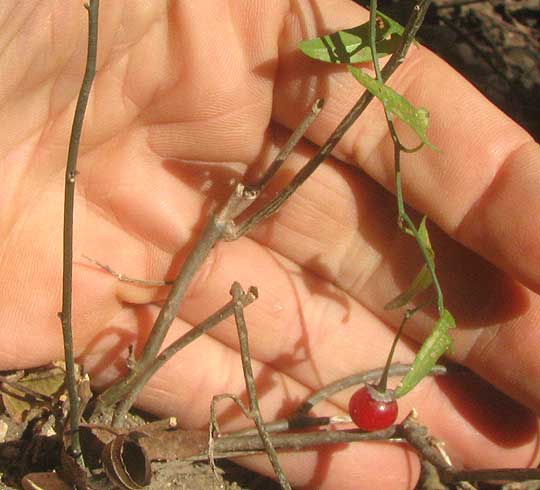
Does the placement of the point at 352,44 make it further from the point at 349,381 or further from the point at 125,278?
the point at 349,381

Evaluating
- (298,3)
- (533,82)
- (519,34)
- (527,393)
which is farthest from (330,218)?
(519,34)

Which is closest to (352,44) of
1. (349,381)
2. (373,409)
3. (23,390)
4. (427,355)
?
(427,355)

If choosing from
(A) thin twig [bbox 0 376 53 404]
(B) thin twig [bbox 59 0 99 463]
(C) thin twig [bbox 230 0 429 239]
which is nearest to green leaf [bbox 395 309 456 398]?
(C) thin twig [bbox 230 0 429 239]

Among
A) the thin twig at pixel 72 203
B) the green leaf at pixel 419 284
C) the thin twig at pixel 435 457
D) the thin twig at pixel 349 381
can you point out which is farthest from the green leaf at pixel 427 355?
the thin twig at pixel 72 203

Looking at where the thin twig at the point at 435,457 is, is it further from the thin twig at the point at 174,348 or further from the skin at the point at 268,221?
the thin twig at the point at 174,348

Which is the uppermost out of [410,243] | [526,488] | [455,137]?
[455,137]

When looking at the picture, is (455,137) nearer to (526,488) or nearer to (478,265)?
(478,265)
